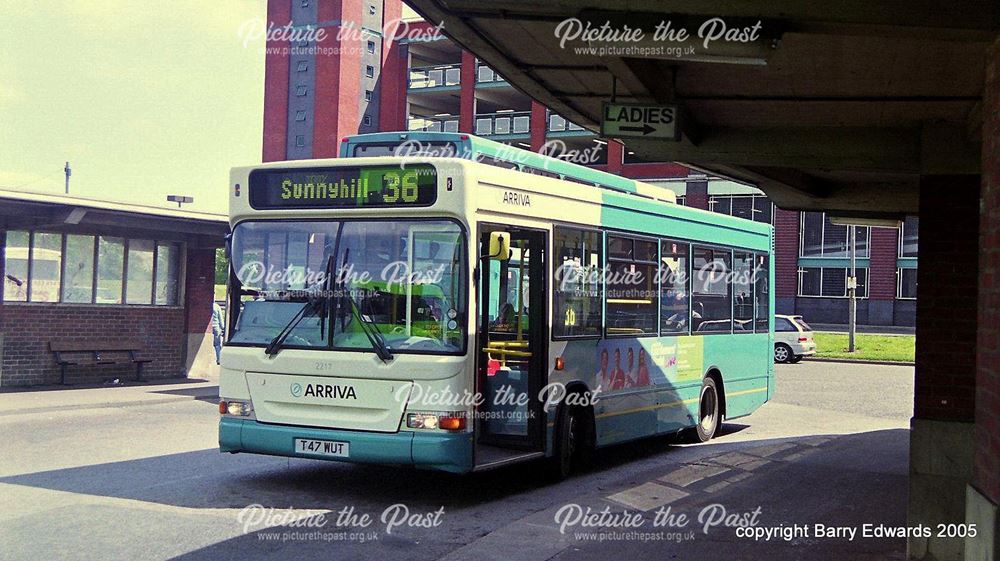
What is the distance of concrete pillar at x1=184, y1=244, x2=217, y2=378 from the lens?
74.1 feet

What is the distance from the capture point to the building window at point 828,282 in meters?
52.8

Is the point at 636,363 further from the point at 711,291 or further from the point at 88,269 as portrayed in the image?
the point at 88,269

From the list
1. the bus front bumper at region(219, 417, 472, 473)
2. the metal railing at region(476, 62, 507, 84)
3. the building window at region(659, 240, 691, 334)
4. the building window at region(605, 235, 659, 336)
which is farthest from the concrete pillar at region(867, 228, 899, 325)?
the bus front bumper at region(219, 417, 472, 473)

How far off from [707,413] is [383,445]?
6961mm

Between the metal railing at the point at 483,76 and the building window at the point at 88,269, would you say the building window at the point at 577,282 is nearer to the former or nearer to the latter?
the building window at the point at 88,269

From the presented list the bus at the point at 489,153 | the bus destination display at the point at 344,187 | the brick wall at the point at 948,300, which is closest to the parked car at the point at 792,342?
the bus at the point at 489,153

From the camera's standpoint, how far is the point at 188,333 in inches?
892

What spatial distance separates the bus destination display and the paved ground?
2.66 m

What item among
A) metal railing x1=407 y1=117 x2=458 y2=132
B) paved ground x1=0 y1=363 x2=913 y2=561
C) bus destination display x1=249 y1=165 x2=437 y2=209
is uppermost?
metal railing x1=407 y1=117 x2=458 y2=132

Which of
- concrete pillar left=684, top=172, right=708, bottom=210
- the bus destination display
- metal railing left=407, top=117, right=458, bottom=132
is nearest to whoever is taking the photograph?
the bus destination display

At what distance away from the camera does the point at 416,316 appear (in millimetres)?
9391

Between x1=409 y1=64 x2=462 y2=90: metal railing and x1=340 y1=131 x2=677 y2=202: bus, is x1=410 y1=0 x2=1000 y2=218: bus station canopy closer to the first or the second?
x1=340 y1=131 x2=677 y2=202: bus

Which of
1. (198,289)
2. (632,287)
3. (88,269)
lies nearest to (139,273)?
(88,269)

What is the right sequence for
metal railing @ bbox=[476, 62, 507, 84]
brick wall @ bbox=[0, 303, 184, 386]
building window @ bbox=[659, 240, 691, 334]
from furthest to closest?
metal railing @ bbox=[476, 62, 507, 84], brick wall @ bbox=[0, 303, 184, 386], building window @ bbox=[659, 240, 691, 334]
